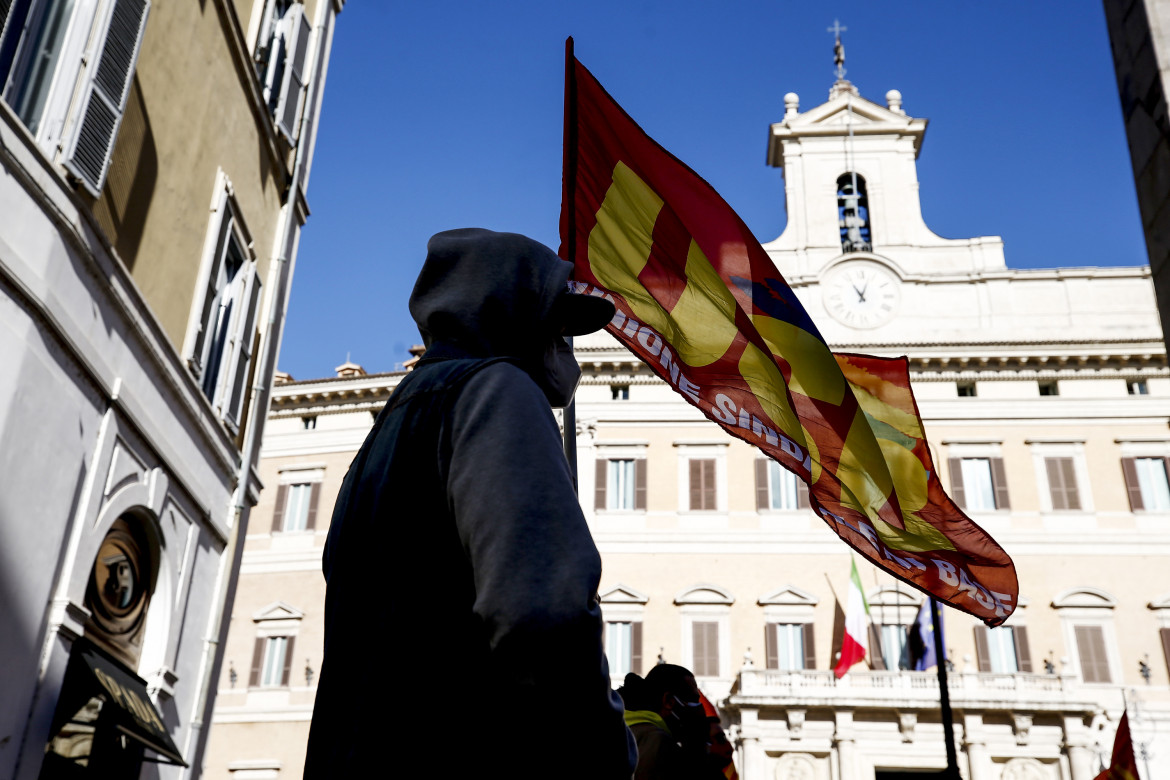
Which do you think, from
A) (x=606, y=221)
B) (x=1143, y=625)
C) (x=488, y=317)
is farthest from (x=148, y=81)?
(x=1143, y=625)

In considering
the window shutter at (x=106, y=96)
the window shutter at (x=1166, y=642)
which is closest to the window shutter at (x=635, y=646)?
the window shutter at (x=1166, y=642)

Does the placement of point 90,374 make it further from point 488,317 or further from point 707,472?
point 707,472

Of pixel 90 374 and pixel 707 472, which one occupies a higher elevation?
pixel 707 472

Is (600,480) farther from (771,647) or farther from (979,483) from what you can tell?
(979,483)

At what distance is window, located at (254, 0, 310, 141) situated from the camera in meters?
11.8

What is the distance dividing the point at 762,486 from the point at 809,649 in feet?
13.3

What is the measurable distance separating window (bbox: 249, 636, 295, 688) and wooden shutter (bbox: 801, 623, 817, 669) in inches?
496

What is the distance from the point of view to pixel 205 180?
1018 centimetres

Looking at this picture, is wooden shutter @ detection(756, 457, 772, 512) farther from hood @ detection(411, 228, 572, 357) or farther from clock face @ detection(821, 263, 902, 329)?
hood @ detection(411, 228, 572, 357)

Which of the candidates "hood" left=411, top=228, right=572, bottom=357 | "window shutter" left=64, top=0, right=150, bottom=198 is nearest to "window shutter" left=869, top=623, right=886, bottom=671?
"window shutter" left=64, top=0, right=150, bottom=198

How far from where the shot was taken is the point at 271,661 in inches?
1091

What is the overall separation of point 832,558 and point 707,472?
3.65m

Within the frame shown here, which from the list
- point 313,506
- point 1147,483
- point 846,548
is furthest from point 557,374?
point 313,506

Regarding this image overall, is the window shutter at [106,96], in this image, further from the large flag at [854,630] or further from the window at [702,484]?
the window at [702,484]
